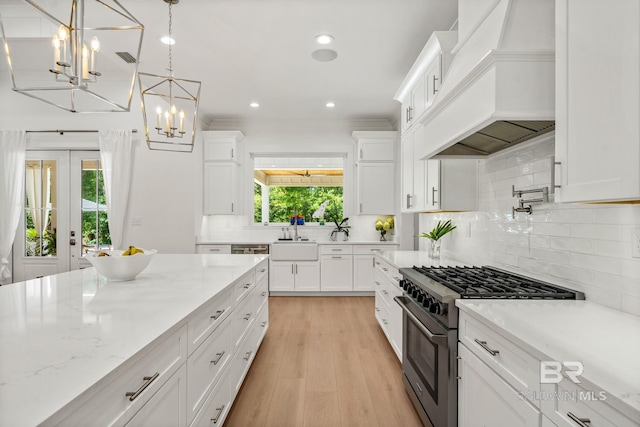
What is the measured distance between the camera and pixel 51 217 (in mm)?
4699

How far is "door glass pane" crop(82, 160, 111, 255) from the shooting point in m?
4.73

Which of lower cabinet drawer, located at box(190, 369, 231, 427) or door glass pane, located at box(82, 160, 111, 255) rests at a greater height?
door glass pane, located at box(82, 160, 111, 255)

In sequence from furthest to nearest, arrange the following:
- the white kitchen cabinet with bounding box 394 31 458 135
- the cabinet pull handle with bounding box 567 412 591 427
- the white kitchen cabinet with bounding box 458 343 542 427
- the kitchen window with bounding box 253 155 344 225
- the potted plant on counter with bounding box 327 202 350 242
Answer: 1. the kitchen window with bounding box 253 155 344 225
2. the potted plant on counter with bounding box 327 202 350 242
3. the white kitchen cabinet with bounding box 394 31 458 135
4. the white kitchen cabinet with bounding box 458 343 542 427
5. the cabinet pull handle with bounding box 567 412 591 427

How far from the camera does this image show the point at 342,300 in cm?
489

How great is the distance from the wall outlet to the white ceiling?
2.11 metres

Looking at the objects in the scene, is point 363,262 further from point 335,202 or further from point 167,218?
point 167,218

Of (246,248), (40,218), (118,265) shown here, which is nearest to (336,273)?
(246,248)

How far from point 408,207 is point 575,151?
7.67ft

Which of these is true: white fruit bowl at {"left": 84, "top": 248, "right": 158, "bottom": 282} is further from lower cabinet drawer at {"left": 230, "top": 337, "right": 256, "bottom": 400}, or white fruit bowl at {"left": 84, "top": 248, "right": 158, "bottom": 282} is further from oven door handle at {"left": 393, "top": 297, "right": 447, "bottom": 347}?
oven door handle at {"left": 393, "top": 297, "right": 447, "bottom": 347}

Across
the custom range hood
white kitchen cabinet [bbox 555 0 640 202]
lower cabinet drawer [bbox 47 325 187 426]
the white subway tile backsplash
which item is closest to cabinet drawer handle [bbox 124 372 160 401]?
lower cabinet drawer [bbox 47 325 187 426]

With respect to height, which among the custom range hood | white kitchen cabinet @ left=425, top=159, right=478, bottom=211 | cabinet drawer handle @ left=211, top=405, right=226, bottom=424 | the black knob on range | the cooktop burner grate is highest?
the custom range hood

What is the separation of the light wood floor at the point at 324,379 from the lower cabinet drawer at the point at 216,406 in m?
0.22

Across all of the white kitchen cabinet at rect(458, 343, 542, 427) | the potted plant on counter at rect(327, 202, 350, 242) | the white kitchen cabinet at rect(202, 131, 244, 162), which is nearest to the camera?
the white kitchen cabinet at rect(458, 343, 542, 427)

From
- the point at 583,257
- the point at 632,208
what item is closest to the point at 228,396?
the point at 583,257
